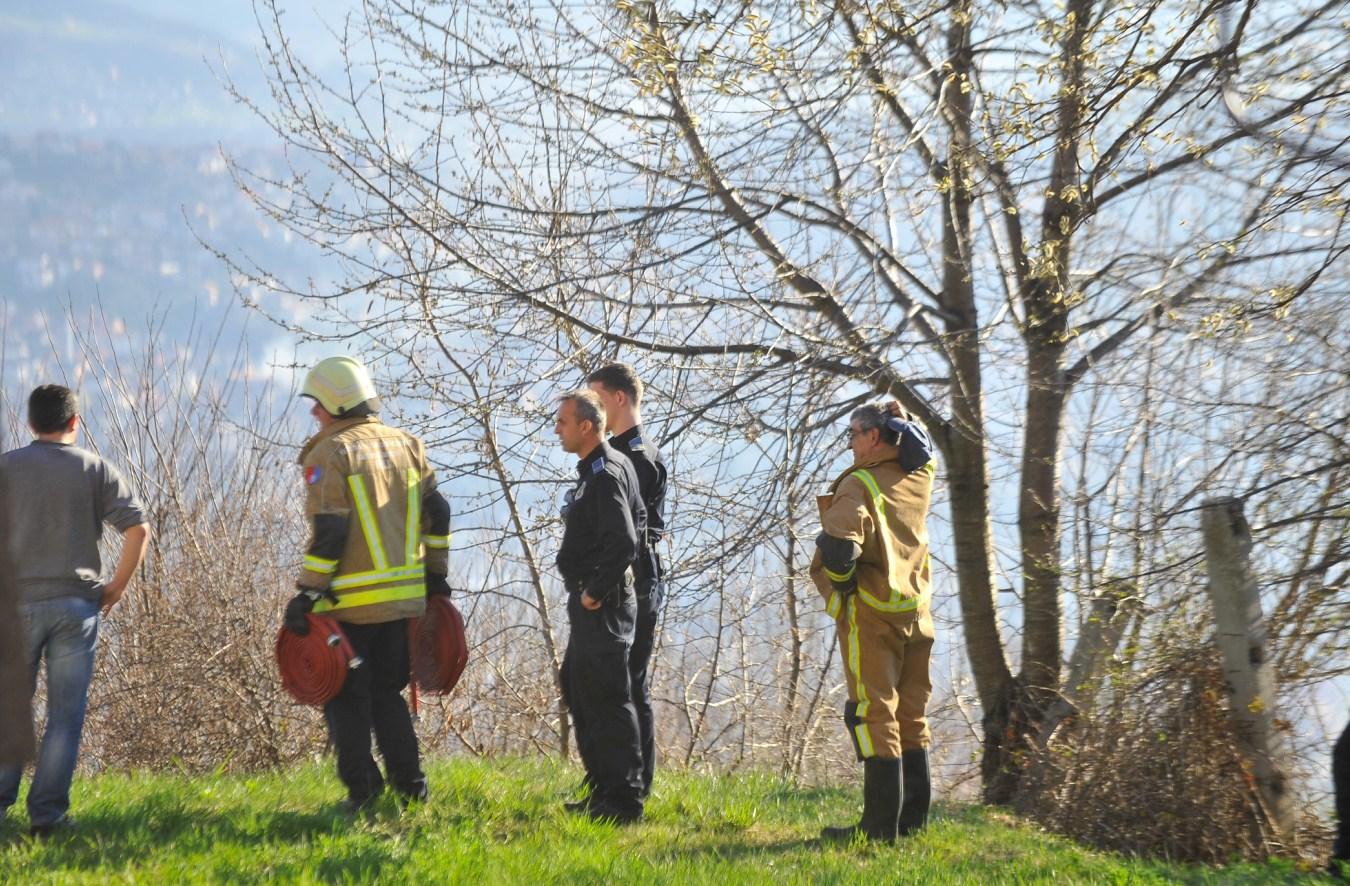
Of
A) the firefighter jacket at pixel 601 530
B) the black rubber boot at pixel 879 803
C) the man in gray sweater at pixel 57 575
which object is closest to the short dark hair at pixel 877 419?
the firefighter jacket at pixel 601 530

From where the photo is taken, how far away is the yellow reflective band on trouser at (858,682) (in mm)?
5680

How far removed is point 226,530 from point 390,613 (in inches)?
310

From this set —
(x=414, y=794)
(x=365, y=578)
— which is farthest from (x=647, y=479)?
(x=414, y=794)

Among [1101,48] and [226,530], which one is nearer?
[1101,48]

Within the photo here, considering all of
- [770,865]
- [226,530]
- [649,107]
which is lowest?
[770,865]

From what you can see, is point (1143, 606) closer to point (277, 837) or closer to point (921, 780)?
point (921, 780)

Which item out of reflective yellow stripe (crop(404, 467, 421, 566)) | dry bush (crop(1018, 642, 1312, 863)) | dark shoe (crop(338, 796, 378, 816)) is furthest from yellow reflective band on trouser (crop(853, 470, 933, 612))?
dark shoe (crop(338, 796, 378, 816))

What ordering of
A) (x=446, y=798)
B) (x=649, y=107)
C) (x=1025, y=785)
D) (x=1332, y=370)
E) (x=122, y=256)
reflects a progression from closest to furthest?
(x=446, y=798) → (x=1332, y=370) → (x=1025, y=785) → (x=649, y=107) → (x=122, y=256)

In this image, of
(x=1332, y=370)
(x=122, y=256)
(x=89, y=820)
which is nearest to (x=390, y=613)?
(x=89, y=820)

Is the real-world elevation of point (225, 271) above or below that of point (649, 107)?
below

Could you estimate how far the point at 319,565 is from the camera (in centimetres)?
526

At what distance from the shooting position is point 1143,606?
315 inches

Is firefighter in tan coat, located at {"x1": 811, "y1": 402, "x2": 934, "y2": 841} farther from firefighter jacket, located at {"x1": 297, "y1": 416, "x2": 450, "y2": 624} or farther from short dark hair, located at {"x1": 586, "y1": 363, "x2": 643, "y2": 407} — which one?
firefighter jacket, located at {"x1": 297, "y1": 416, "x2": 450, "y2": 624}

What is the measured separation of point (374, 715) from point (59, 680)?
1.34 meters
